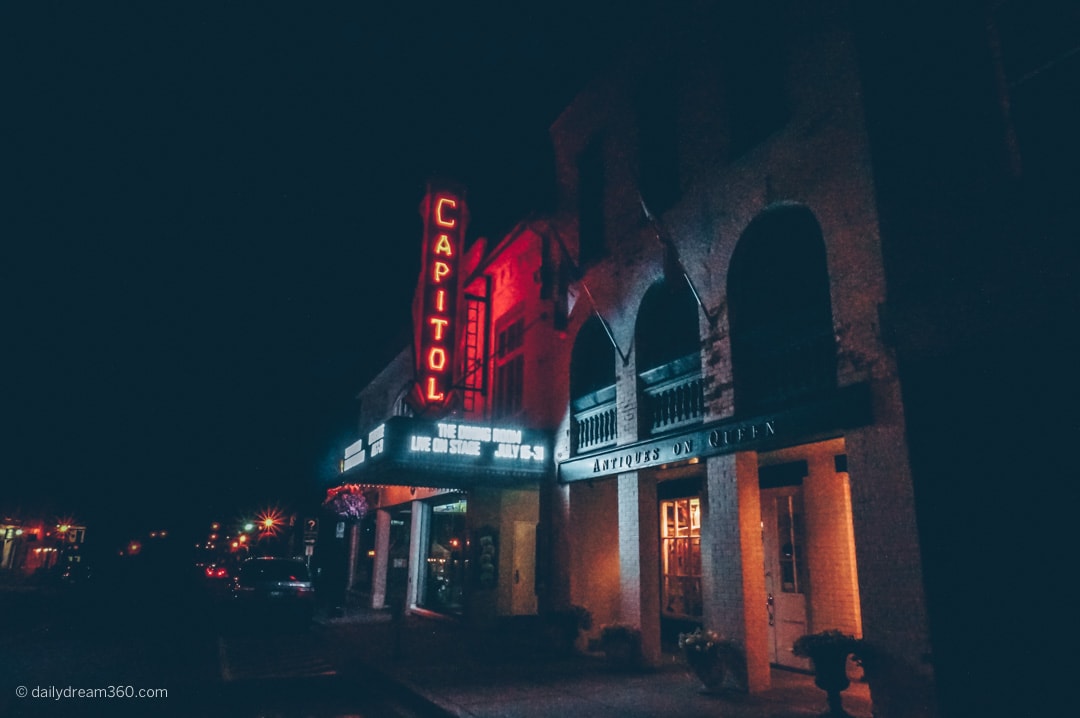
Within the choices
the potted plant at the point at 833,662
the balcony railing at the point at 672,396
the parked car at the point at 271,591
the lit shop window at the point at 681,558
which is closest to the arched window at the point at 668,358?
the balcony railing at the point at 672,396

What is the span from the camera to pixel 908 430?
22.8 ft

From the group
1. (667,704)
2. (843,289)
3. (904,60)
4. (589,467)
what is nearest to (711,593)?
(667,704)

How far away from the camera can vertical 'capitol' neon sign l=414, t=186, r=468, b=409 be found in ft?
45.8

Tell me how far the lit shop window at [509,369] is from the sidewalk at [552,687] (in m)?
5.76

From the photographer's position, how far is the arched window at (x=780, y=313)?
8.48m

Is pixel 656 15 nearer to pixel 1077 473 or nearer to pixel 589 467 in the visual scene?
pixel 589 467

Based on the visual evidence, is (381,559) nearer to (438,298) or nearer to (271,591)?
(271,591)

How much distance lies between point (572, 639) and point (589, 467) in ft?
10.8

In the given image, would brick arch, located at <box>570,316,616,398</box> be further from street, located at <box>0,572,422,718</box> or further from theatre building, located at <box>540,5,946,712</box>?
street, located at <box>0,572,422,718</box>

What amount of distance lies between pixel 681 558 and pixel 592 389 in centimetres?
390

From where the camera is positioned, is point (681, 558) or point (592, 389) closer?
point (681, 558)

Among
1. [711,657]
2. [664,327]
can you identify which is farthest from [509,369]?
[711,657]

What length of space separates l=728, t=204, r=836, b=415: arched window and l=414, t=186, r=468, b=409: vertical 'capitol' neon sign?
22.1ft

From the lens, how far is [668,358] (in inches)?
456
